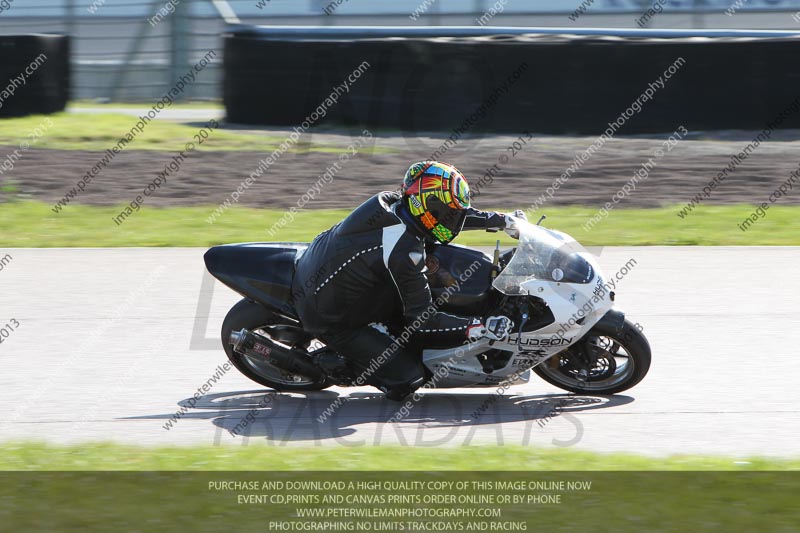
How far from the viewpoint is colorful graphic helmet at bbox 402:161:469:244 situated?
6102 millimetres

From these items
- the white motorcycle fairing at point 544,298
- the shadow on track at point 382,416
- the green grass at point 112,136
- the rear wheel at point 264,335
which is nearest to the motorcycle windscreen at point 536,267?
the white motorcycle fairing at point 544,298

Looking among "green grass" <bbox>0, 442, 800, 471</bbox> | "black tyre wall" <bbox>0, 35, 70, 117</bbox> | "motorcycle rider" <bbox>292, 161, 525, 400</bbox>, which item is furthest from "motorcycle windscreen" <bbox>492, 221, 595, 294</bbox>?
"black tyre wall" <bbox>0, 35, 70, 117</bbox>

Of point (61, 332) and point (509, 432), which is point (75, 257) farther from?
point (509, 432)

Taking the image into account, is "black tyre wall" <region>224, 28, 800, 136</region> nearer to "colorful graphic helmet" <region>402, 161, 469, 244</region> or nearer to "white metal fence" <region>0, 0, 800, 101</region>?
"white metal fence" <region>0, 0, 800, 101</region>

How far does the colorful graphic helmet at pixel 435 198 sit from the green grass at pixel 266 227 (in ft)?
16.8

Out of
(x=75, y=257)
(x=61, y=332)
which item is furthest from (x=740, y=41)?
(x=61, y=332)

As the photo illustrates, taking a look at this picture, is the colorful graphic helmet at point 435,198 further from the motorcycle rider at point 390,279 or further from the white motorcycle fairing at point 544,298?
the white motorcycle fairing at point 544,298

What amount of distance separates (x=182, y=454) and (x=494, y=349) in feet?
6.39

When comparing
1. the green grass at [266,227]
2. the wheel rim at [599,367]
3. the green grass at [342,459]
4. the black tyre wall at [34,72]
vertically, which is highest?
the black tyre wall at [34,72]

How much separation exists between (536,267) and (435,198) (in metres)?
0.76

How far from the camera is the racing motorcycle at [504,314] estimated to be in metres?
6.30

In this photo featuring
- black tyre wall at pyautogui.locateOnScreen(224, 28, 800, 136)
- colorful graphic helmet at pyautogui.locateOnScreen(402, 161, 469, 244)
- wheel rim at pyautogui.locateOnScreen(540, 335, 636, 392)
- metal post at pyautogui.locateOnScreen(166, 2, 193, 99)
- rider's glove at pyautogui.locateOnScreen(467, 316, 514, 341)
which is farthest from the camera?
metal post at pyautogui.locateOnScreen(166, 2, 193, 99)

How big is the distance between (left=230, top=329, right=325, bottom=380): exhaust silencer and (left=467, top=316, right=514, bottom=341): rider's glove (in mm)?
987
